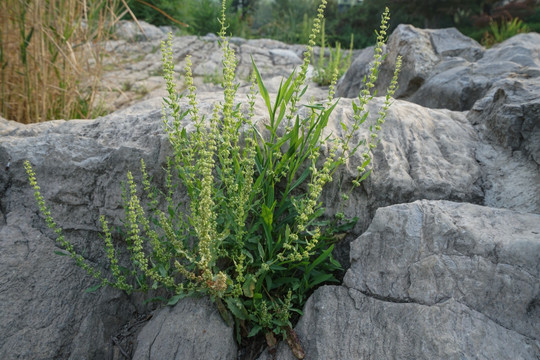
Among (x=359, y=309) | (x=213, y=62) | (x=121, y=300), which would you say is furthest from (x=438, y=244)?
(x=213, y=62)

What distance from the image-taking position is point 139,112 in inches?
114

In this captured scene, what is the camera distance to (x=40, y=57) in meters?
3.49

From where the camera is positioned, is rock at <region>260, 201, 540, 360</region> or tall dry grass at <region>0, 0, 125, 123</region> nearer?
rock at <region>260, 201, 540, 360</region>

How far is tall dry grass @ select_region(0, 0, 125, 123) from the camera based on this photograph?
3.36 meters

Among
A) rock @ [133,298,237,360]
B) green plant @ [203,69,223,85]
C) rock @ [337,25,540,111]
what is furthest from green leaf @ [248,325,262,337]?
green plant @ [203,69,223,85]

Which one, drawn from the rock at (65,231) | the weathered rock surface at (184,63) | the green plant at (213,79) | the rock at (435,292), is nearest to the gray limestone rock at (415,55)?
the weathered rock surface at (184,63)

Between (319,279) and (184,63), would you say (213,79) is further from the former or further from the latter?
(319,279)

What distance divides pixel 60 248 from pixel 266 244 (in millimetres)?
1257

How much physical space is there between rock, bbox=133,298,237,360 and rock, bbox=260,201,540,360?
0.23 m

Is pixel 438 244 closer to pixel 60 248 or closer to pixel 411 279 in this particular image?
pixel 411 279

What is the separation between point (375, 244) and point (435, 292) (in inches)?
14.1

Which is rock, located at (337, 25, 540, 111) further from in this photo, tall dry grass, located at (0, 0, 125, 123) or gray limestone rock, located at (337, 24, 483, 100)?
tall dry grass, located at (0, 0, 125, 123)

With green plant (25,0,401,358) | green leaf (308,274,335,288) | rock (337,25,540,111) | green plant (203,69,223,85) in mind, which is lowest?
green leaf (308,274,335,288)

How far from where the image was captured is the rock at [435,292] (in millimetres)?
1674
